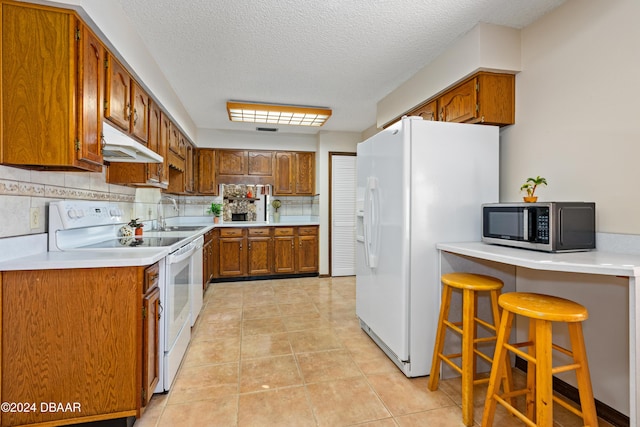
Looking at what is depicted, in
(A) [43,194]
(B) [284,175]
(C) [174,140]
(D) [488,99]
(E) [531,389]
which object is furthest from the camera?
(B) [284,175]

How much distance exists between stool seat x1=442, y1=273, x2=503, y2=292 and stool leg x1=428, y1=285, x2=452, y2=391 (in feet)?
0.24

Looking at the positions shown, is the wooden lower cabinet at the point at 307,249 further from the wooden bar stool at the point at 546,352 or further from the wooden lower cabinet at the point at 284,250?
the wooden bar stool at the point at 546,352

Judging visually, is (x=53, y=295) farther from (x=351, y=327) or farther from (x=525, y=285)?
(x=525, y=285)

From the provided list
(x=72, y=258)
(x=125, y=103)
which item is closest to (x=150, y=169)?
(x=125, y=103)

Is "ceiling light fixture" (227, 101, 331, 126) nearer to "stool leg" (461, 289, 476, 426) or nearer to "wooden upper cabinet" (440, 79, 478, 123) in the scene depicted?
"wooden upper cabinet" (440, 79, 478, 123)

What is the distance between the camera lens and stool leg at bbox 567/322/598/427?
1357 millimetres

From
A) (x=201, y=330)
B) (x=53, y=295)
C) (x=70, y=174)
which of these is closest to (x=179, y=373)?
(x=201, y=330)

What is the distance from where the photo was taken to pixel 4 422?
57.8 inches

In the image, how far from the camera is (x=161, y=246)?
2068 millimetres

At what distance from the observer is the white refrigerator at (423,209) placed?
6.97 feet

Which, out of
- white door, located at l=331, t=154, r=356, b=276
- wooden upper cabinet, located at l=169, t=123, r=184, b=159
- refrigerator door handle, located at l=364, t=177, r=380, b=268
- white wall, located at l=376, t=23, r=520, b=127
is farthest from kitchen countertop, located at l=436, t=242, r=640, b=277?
white door, located at l=331, t=154, r=356, b=276

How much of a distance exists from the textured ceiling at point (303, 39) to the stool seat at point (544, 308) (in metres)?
1.78

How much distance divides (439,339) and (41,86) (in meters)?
2.55

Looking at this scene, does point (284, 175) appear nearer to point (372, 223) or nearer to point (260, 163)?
point (260, 163)
